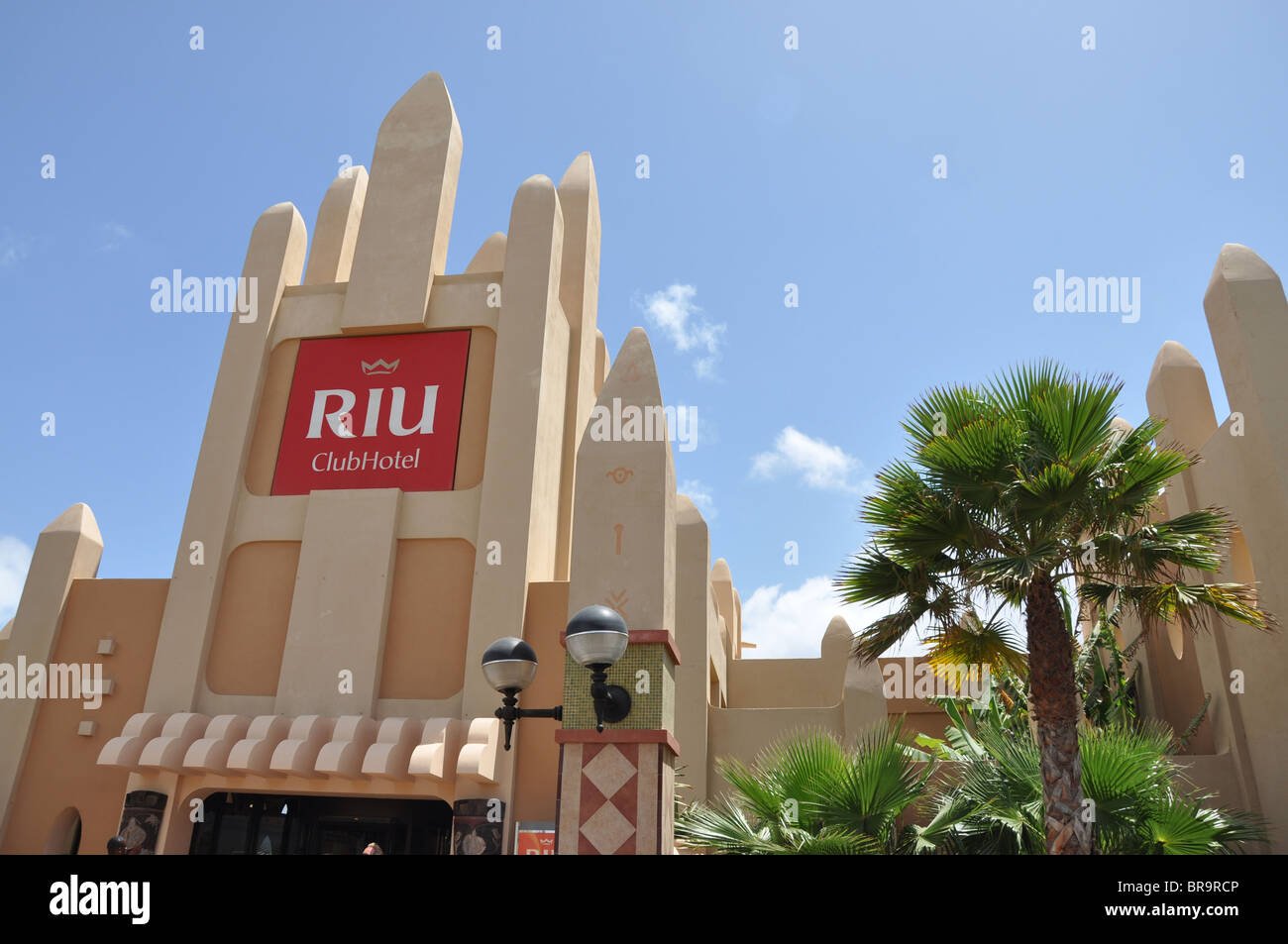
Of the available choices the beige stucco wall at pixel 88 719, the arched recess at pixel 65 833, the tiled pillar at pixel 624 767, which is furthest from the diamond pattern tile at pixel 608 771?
the arched recess at pixel 65 833

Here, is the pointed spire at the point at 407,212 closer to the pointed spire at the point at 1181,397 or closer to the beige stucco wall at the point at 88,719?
the beige stucco wall at the point at 88,719

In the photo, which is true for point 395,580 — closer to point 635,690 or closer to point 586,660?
point 635,690

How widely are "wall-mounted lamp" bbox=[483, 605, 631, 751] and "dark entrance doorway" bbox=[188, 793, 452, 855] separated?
419 inches

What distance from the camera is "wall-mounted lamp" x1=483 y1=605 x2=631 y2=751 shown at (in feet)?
20.4

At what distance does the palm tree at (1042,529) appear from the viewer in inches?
343

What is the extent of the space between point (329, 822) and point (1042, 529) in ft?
45.2

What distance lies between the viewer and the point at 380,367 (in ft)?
59.4

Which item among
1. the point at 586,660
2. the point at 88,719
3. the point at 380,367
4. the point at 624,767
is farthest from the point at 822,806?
the point at 88,719

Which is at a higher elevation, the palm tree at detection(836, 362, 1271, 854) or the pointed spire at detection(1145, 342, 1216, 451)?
the pointed spire at detection(1145, 342, 1216, 451)
